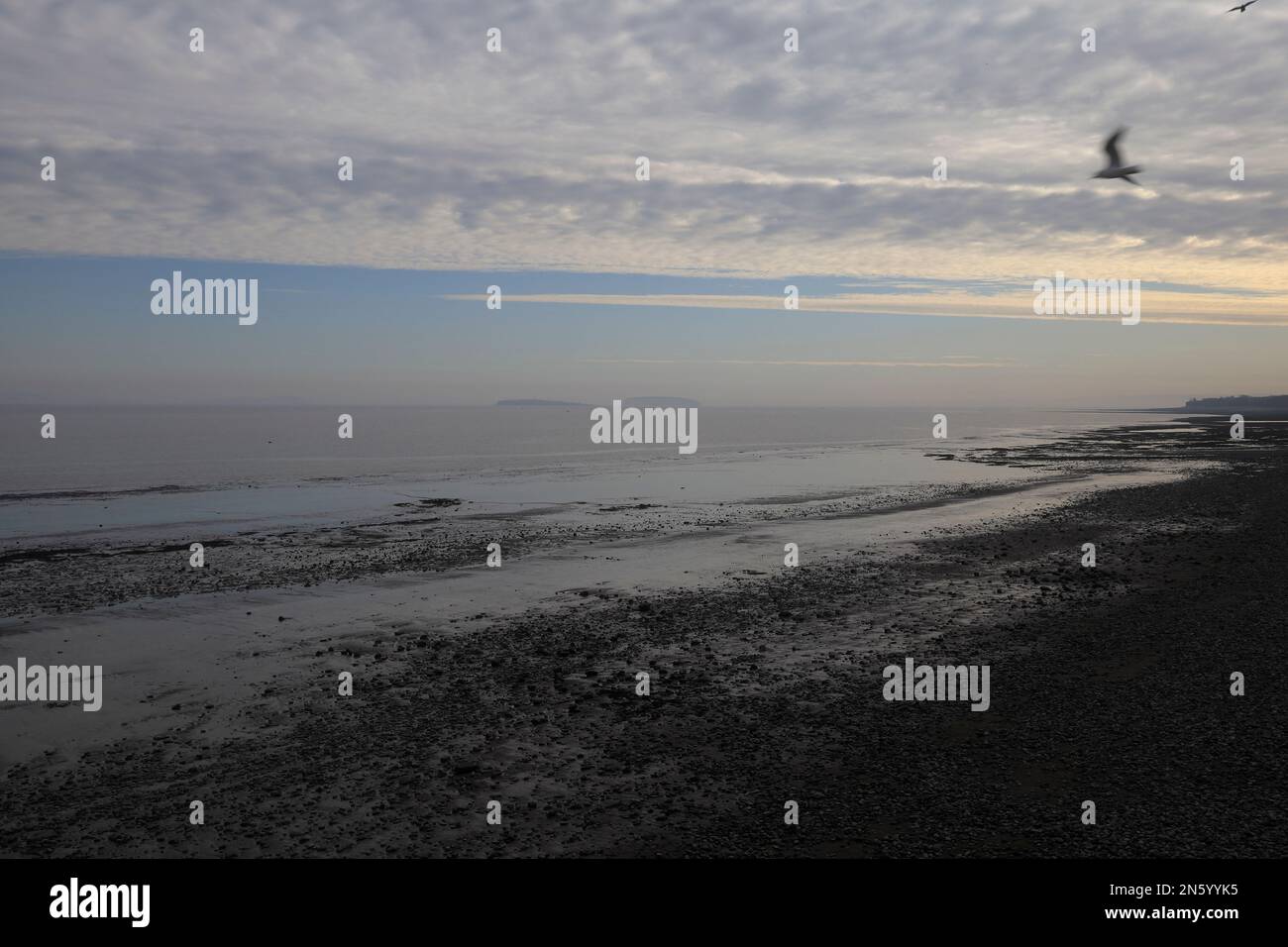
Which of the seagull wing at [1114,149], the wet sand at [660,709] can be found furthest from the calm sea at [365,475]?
the seagull wing at [1114,149]

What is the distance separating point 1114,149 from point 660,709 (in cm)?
1436

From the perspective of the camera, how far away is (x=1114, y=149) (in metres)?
17.7

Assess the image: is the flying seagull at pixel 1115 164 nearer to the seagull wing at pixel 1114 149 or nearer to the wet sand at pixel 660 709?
the seagull wing at pixel 1114 149

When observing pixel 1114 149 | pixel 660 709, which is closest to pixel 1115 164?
pixel 1114 149

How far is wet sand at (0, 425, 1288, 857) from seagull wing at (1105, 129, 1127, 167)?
30.6ft

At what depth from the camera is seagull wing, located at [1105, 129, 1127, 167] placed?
17.4 meters

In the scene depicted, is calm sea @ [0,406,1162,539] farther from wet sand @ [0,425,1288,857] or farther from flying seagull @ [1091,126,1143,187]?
flying seagull @ [1091,126,1143,187]

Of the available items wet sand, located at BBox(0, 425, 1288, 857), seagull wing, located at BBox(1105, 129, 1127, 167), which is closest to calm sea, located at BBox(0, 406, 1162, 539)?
wet sand, located at BBox(0, 425, 1288, 857)

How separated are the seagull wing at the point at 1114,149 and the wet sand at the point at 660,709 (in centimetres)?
933

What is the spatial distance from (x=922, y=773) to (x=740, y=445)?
297 ft

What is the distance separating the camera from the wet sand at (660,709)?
9547 millimetres

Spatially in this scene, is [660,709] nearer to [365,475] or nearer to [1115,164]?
[1115,164]
